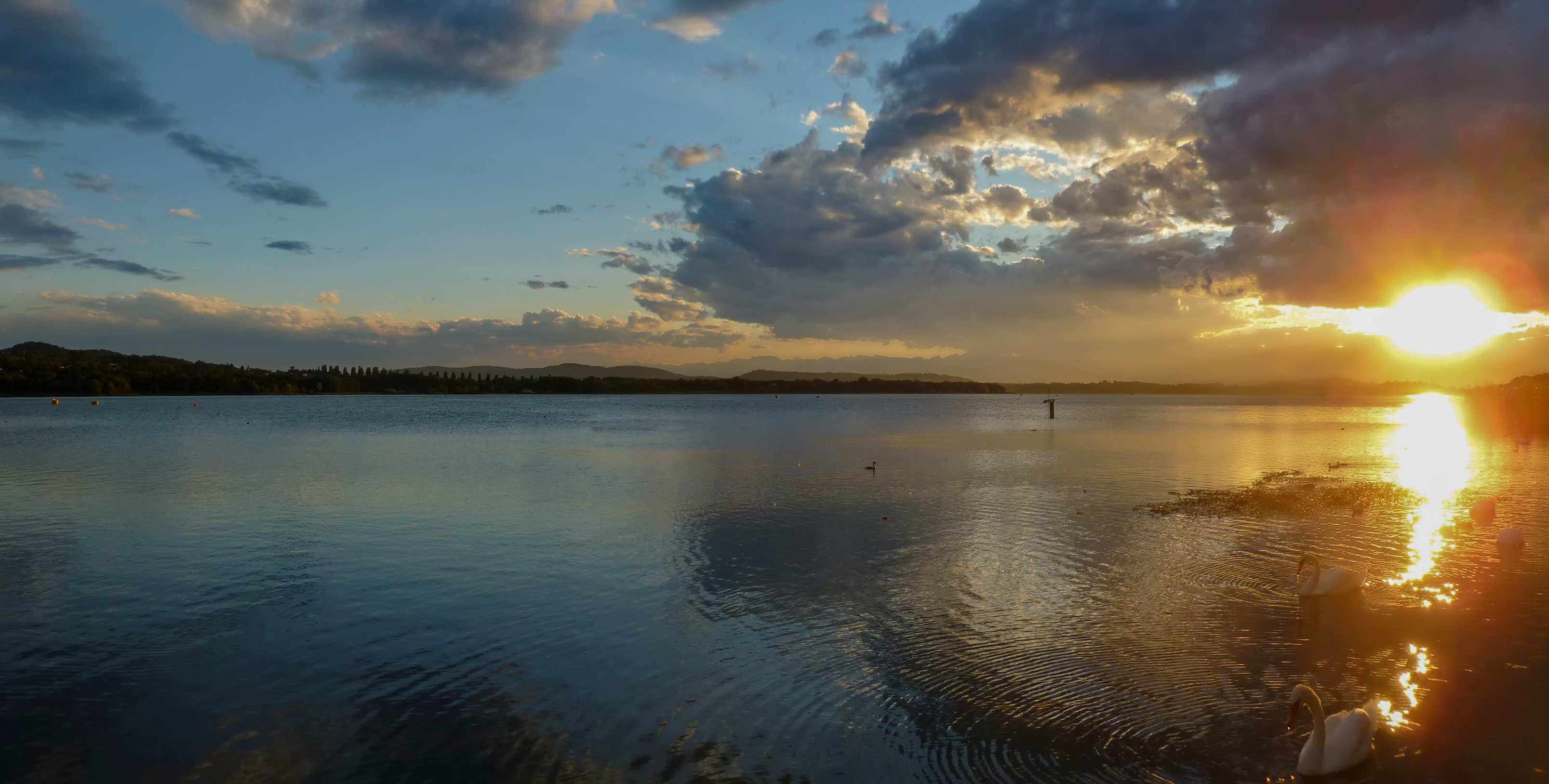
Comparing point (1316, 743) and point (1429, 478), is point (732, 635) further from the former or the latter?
point (1429, 478)

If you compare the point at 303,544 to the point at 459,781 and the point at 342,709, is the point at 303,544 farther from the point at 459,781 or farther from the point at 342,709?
the point at 459,781

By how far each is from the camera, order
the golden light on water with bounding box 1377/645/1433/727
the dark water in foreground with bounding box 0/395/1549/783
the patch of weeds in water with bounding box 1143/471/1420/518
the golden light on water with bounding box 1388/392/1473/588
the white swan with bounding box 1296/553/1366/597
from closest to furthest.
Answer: the dark water in foreground with bounding box 0/395/1549/783
the golden light on water with bounding box 1377/645/1433/727
the white swan with bounding box 1296/553/1366/597
the golden light on water with bounding box 1388/392/1473/588
the patch of weeds in water with bounding box 1143/471/1420/518

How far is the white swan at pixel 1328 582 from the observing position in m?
17.4

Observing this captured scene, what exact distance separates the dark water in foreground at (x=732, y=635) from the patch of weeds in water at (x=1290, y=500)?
56.8 inches

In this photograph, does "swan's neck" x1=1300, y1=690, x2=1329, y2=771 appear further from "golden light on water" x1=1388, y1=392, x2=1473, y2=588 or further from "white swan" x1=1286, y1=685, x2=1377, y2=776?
"golden light on water" x1=1388, y1=392, x2=1473, y2=588

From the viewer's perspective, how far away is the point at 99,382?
634 ft

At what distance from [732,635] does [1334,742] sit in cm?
923

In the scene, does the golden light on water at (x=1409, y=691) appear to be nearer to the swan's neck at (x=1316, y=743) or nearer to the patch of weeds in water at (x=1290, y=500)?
the swan's neck at (x=1316, y=743)

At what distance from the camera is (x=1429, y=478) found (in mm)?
41156

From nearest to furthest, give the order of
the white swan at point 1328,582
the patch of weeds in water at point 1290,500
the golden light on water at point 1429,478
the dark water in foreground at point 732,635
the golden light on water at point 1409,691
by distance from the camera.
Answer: the dark water in foreground at point 732,635 < the golden light on water at point 1409,691 < the white swan at point 1328,582 < the golden light on water at point 1429,478 < the patch of weeds in water at point 1290,500

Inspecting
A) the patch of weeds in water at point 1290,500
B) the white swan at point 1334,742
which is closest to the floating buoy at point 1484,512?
the patch of weeds in water at point 1290,500

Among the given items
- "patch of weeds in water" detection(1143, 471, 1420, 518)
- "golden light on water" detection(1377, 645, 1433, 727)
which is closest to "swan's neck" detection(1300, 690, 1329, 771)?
"golden light on water" detection(1377, 645, 1433, 727)

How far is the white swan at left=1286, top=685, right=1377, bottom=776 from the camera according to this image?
384 inches

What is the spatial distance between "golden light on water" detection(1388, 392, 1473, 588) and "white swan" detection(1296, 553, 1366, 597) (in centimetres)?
130
